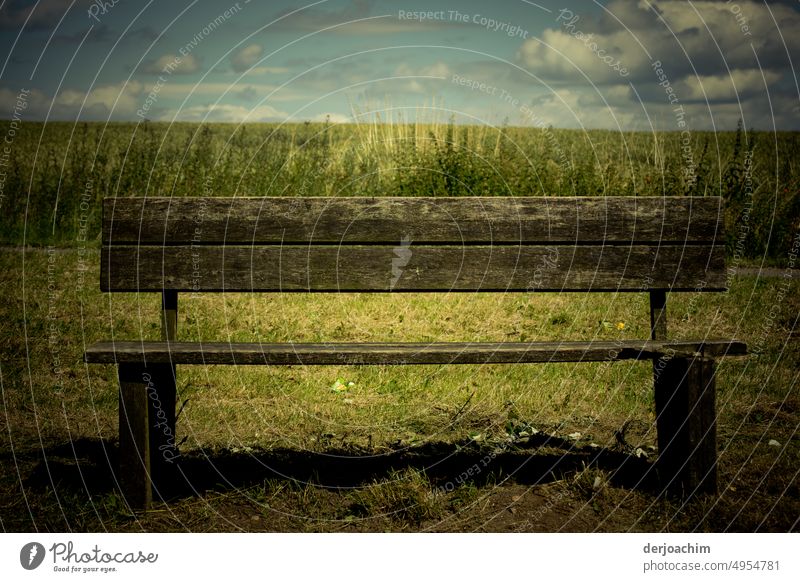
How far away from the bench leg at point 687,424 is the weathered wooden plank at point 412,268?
1.51 ft

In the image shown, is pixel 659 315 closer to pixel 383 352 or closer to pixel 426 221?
pixel 426 221

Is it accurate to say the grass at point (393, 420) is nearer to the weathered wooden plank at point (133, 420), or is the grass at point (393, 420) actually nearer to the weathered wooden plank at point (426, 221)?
the weathered wooden plank at point (133, 420)

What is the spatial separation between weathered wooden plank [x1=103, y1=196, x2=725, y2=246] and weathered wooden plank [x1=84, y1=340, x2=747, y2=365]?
0.55 metres

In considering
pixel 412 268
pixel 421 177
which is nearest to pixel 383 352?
pixel 412 268

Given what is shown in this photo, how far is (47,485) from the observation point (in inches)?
137

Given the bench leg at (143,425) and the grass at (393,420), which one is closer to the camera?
the bench leg at (143,425)

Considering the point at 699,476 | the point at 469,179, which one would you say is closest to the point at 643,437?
the point at 699,476

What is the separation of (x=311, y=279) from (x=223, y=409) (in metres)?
1.42

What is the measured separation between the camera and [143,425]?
310cm

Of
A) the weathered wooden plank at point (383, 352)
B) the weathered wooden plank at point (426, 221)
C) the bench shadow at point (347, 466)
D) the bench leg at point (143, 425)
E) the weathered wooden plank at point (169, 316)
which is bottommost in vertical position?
the bench shadow at point (347, 466)
